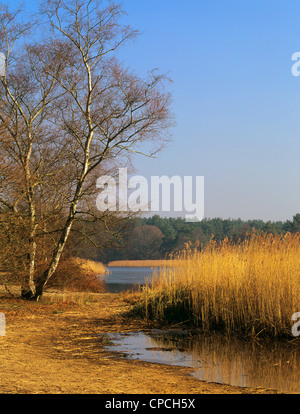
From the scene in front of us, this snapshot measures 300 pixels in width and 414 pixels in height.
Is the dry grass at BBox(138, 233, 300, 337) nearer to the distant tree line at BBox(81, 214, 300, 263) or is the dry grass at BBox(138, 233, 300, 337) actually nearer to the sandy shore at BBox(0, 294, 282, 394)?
the sandy shore at BBox(0, 294, 282, 394)

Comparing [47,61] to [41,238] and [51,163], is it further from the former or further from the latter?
[41,238]

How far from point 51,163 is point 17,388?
1004cm

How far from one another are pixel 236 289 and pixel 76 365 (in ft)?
12.5

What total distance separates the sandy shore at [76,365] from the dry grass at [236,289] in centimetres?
108

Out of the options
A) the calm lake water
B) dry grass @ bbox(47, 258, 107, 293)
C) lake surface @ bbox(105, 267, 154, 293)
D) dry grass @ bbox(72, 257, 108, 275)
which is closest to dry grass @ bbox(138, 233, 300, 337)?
the calm lake water

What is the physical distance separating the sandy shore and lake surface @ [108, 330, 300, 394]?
37cm

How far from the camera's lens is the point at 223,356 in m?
7.40

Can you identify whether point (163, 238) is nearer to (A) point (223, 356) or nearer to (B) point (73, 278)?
(B) point (73, 278)

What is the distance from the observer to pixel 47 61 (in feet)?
46.3

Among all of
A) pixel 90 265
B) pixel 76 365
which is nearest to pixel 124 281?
pixel 90 265

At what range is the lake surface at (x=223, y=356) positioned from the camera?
6061 mm

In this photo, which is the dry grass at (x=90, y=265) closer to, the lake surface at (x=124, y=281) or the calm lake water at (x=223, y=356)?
the lake surface at (x=124, y=281)

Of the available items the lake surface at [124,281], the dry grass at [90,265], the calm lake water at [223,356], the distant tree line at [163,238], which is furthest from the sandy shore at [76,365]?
the distant tree line at [163,238]
